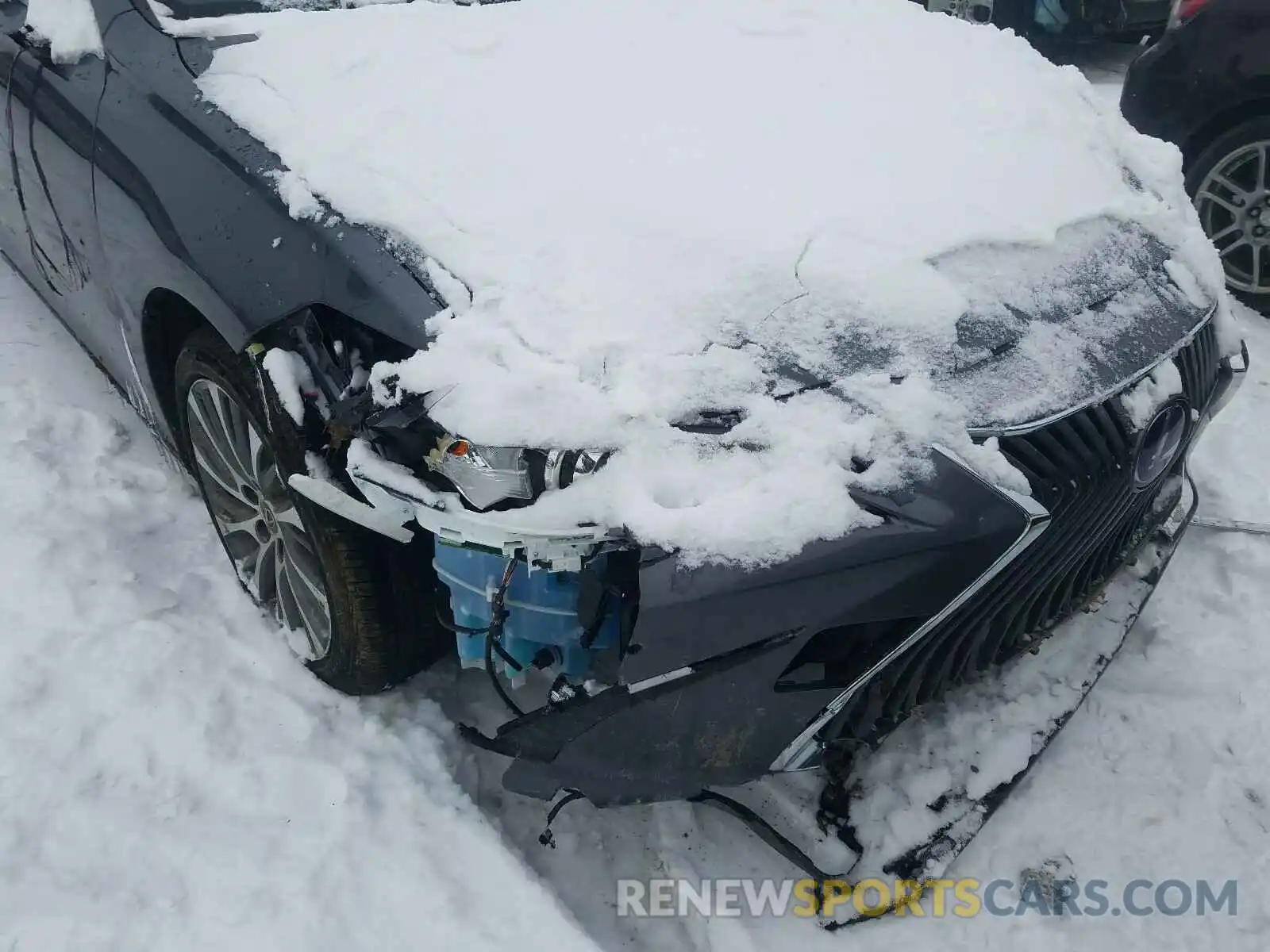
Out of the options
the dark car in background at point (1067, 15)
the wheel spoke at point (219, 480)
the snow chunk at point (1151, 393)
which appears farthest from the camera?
the dark car in background at point (1067, 15)

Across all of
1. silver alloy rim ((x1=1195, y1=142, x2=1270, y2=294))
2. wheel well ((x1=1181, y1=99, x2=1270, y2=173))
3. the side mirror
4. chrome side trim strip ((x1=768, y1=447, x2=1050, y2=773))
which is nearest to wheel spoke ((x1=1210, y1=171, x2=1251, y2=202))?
silver alloy rim ((x1=1195, y1=142, x2=1270, y2=294))

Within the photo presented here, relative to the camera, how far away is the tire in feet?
5.84

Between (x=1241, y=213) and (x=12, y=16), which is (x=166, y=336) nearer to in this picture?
(x=12, y=16)

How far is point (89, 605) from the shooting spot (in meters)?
2.20

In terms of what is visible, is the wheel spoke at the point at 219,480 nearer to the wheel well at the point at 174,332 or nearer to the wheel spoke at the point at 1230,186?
the wheel well at the point at 174,332

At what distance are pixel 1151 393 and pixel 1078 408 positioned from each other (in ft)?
0.79

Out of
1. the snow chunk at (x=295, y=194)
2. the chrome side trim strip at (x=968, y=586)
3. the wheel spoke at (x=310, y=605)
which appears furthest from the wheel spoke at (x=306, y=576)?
the chrome side trim strip at (x=968, y=586)

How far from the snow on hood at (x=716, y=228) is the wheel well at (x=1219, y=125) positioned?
1813 mm

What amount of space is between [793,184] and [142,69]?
60.1 inches

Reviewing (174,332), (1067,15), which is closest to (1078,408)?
(174,332)

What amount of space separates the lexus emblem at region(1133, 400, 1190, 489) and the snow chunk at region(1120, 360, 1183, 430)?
0.06ft

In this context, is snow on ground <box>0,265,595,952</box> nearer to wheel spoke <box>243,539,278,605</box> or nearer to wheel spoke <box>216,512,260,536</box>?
wheel spoke <box>243,539,278,605</box>

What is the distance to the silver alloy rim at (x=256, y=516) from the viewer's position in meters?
1.93

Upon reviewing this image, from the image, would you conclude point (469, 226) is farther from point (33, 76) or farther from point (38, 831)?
point (33, 76)
